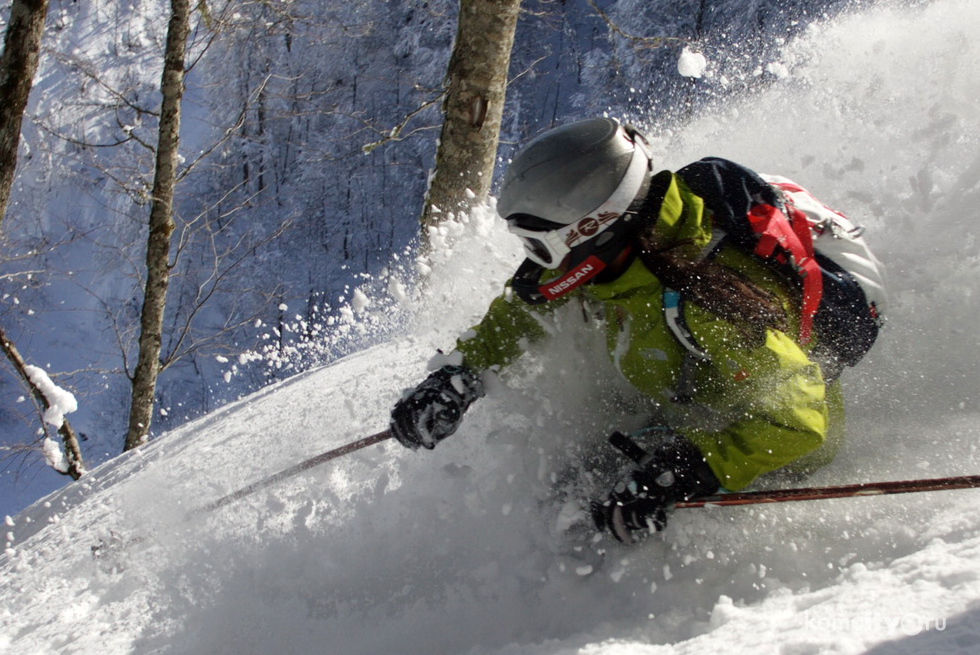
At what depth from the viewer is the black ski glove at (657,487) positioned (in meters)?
1.79

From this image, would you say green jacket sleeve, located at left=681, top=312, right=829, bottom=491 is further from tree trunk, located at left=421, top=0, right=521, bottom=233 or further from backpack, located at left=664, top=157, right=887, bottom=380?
tree trunk, located at left=421, top=0, right=521, bottom=233

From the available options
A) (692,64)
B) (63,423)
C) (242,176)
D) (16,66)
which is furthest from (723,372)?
(242,176)

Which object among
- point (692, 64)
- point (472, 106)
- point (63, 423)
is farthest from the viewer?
point (63, 423)

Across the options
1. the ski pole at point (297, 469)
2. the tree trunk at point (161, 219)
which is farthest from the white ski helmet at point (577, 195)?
the tree trunk at point (161, 219)

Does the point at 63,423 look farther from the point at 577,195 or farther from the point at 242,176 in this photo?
the point at 242,176

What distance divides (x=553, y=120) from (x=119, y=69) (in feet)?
42.8

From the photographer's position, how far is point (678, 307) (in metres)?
1.77

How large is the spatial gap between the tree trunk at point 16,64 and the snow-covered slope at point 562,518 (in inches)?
77.7

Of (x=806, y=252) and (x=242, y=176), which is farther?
(x=242, y=176)

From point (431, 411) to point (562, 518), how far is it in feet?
1.82

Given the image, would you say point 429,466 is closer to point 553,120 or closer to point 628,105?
→ point 628,105

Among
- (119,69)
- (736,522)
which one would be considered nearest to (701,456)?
(736,522)

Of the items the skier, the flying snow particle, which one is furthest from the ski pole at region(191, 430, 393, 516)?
the flying snow particle

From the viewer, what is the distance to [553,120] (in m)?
17.4
